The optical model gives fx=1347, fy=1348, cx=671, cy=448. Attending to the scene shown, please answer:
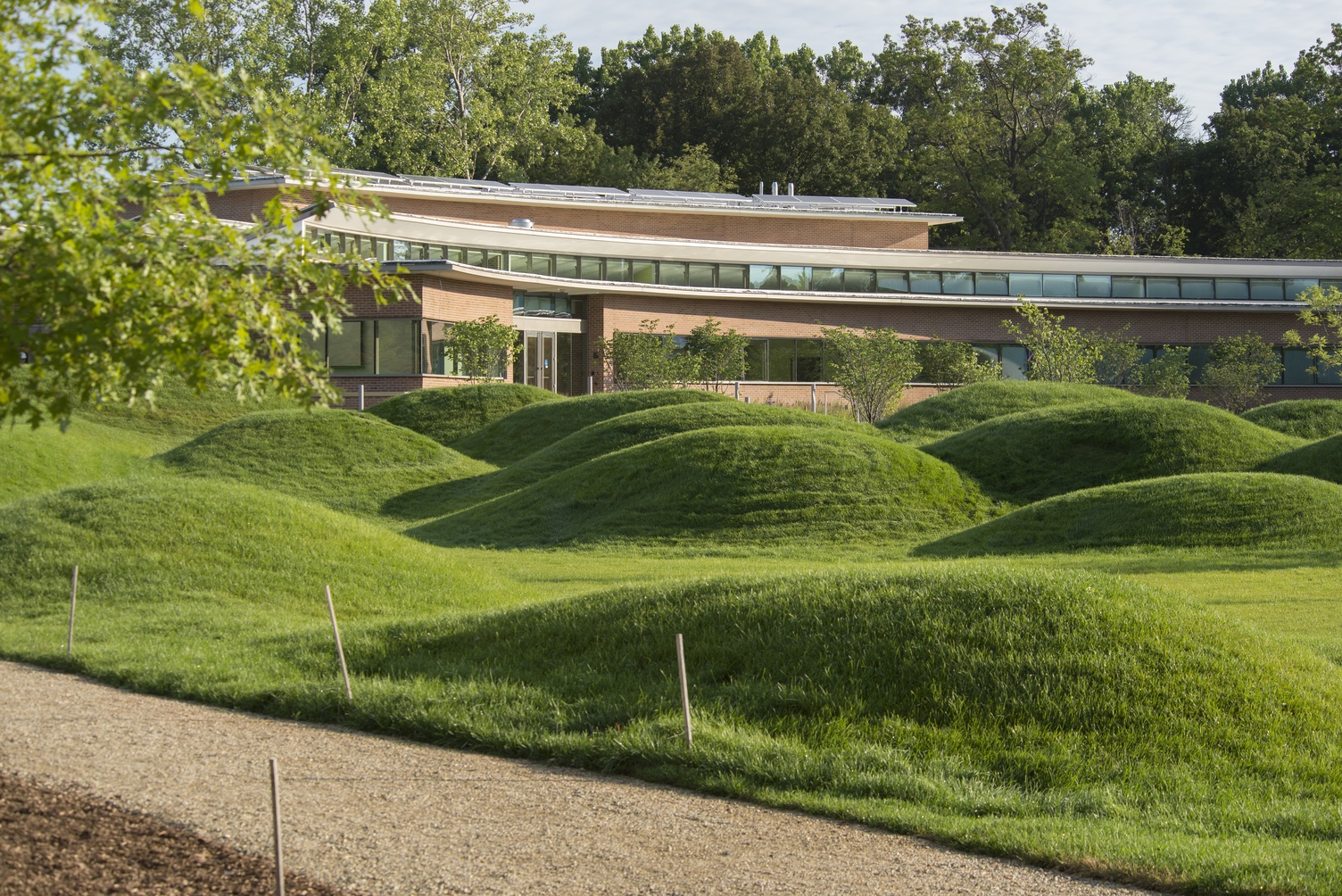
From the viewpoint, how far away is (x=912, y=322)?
50312mm

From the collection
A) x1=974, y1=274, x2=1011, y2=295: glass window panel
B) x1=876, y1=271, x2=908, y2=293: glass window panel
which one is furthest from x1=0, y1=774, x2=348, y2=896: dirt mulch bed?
x1=974, y1=274, x2=1011, y2=295: glass window panel

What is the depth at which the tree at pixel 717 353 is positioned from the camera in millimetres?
44594

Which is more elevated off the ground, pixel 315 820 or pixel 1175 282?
pixel 1175 282

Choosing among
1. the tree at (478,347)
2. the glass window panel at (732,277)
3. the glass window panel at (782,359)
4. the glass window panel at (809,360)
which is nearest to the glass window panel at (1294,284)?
the glass window panel at (809,360)

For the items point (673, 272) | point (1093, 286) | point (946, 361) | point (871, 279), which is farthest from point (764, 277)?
point (1093, 286)

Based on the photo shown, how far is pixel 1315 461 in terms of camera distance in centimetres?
2609

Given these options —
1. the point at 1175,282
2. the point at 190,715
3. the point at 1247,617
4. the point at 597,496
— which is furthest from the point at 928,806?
the point at 1175,282

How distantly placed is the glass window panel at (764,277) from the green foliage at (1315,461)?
24.4 meters

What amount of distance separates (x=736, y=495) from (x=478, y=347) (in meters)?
17.9

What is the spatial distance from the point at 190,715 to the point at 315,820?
3.03 m

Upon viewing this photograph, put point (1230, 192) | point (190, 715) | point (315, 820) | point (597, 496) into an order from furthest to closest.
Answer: point (1230, 192) < point (597, 496) < point (190, 715) < point (315, 820)

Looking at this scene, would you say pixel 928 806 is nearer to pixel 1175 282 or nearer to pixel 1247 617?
pixel 1247 617

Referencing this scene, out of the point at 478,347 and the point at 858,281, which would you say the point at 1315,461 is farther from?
the point at 858,281

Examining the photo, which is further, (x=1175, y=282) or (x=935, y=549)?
(x=1175, y=282)
